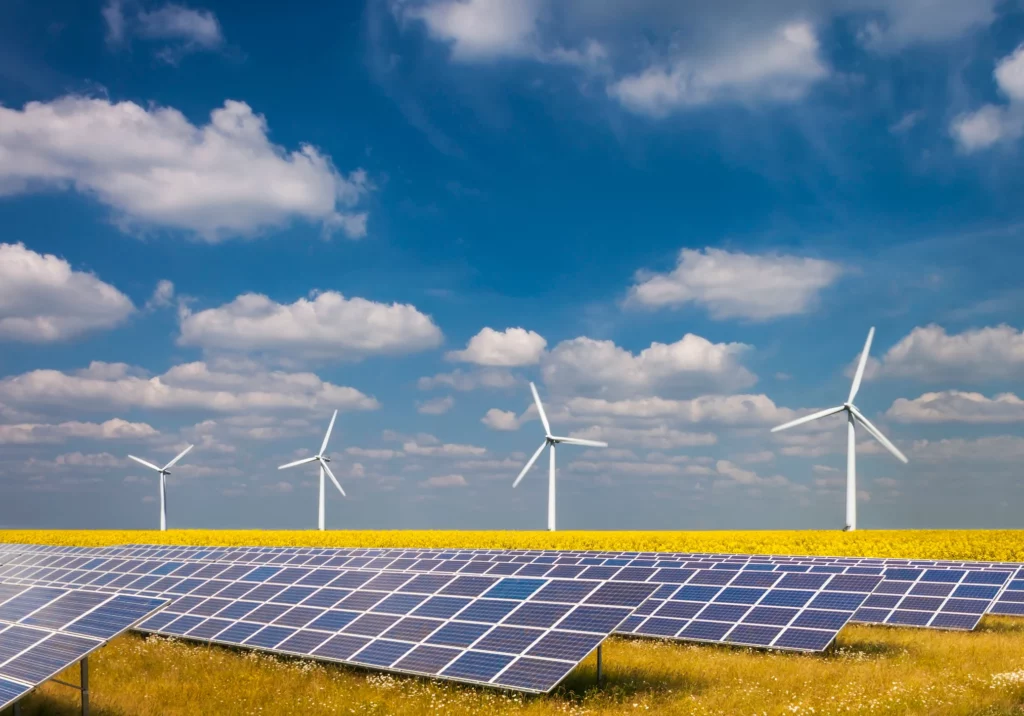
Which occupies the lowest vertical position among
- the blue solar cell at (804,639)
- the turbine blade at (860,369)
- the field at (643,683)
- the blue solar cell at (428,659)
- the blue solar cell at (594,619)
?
the field at (643,683)

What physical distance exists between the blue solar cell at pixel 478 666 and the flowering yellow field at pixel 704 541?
4422 cm

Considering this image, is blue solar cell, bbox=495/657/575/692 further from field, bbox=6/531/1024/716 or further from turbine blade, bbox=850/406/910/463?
turbine blade, bbox=850/406/910/463

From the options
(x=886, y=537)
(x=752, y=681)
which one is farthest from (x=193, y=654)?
(x=886, y=537)

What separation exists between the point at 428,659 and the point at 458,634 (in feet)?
3.46

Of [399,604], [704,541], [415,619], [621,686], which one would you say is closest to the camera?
[621,686]

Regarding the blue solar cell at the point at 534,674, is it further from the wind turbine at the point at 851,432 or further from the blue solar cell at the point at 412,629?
the wind turbine at the point at 851,432

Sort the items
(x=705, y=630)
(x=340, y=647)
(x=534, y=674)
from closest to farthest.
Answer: (x=534, y=674)
(x=340, y=647)
(x=705, y=630)

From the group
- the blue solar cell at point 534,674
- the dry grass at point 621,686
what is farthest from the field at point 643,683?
the blue solar cell at point 534,674

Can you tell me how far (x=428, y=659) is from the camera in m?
18.8

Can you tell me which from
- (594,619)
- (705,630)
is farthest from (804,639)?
(594,619)

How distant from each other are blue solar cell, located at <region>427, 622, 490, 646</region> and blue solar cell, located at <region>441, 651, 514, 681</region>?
716mm

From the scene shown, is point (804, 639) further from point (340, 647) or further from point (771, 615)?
point (340, 647)

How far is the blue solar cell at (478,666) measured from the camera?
17.5 m

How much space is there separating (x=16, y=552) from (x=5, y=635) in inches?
1668
